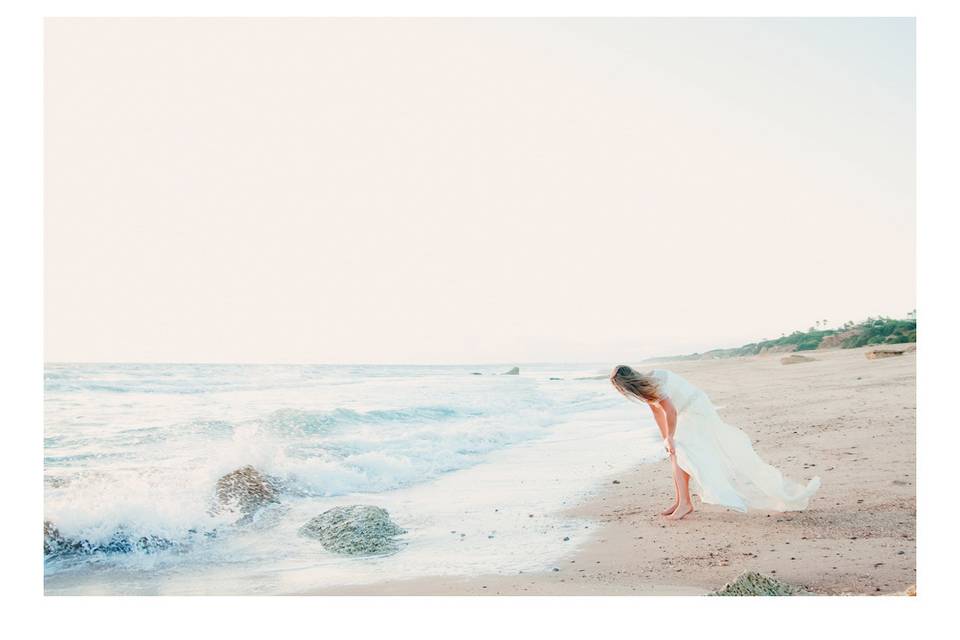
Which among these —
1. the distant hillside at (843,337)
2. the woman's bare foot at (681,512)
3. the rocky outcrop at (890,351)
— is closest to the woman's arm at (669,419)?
the woman's bare foot at (681,512)

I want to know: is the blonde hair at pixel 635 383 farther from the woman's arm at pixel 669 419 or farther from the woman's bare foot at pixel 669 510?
the woman's bare foot at pixel 669 510

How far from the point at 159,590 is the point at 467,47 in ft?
15.2

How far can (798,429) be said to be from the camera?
25.4 ft

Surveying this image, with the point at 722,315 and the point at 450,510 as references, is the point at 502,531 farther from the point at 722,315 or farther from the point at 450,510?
the point at 722,315

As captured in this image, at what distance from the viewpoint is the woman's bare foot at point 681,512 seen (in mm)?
4895

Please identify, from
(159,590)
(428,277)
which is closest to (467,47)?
(428,277)

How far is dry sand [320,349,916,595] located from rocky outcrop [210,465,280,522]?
1799 millimetres

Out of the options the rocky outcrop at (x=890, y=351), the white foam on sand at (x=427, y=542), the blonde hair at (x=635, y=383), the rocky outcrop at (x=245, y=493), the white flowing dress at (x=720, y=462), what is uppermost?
the blonde hair at (x=635, y=383)

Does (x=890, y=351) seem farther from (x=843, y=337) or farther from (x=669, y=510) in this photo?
(x=669, y=510)

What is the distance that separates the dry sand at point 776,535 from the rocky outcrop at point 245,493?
180 centimetres

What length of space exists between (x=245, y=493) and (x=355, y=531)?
135 centimetres

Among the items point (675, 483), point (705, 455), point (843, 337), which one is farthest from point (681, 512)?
point (843, 337)

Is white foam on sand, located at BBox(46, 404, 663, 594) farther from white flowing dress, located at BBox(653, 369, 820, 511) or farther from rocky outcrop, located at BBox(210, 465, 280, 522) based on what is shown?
white flowing dress, located at BBox(653, 369, 820, 511)

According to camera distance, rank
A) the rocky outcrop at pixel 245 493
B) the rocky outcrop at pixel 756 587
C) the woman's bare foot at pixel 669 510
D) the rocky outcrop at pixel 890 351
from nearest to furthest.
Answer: the rocky outcrop at pixel 756 587
the woman's bare foot at pixel 669 510
the rocky outcrop at pixel 245 493
the rocky outcrop at pixel 890 351
